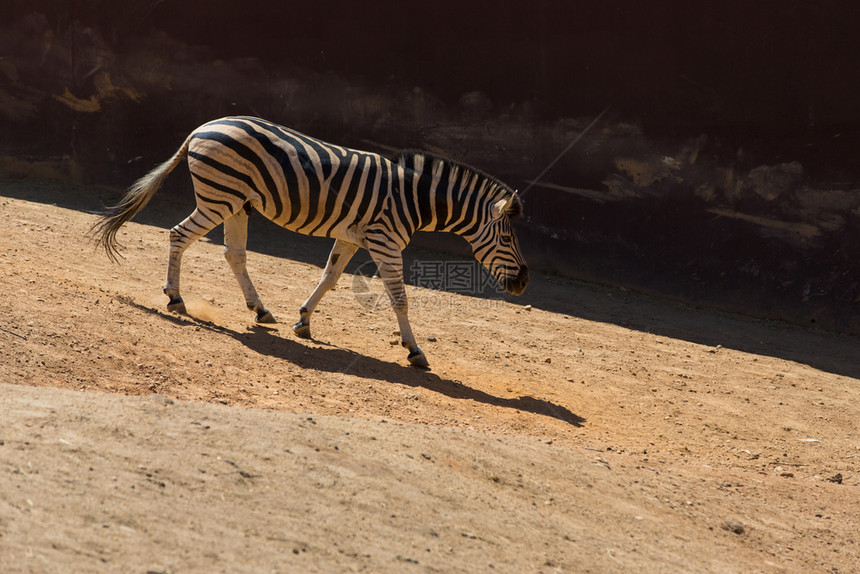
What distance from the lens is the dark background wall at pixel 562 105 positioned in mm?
9273

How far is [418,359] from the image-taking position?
6.73 meters

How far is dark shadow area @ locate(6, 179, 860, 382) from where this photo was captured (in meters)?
8.83

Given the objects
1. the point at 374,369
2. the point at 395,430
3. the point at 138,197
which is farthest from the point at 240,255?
the point at 395,430

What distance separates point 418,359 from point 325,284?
1.11 metres

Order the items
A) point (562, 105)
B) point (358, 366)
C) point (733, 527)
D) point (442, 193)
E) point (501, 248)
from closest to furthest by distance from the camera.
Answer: point (733, 527)
point (358, 366)
point (442, 193)
point (501, 248)
point (562, 105)

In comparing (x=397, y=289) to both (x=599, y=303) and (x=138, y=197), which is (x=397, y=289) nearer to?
(x=138, y=197)

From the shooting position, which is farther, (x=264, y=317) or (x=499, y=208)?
(x=264, y=317)

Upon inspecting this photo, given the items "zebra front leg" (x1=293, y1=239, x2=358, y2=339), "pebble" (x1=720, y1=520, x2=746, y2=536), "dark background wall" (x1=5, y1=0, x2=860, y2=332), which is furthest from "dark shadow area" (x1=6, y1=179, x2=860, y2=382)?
"pebble" (x1=720, y1=520, x2=746, y2=536)

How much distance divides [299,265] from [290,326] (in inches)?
95.8

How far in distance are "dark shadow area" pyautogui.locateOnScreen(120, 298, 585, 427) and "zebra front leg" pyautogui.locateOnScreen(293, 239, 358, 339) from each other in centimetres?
23

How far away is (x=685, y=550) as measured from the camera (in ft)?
13.9

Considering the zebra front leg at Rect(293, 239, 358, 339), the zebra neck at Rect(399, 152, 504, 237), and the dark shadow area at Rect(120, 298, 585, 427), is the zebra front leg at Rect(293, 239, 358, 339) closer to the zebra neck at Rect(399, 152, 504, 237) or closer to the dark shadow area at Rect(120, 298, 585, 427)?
the dark shadow area at Rect(120, 298, 585, 427)

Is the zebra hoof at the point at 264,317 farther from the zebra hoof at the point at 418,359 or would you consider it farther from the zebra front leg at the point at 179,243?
the zebra hoof at the point at 418,359

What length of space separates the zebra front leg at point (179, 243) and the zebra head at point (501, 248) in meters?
2.28
